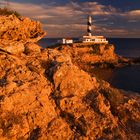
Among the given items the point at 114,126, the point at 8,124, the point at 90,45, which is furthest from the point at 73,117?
the point at 90,45

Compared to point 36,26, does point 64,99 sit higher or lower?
lower

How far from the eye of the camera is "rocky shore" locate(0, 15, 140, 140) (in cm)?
2518

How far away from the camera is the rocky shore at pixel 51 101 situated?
25.2 m

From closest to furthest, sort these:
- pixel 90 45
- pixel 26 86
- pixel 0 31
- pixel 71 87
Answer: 1. pixel 26 86
2. pixel 71 87
3. pixel 0 31
4. pixel 90 45

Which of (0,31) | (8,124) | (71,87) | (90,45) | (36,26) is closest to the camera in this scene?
(8,124)

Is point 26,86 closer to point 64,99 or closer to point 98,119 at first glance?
point 64,99

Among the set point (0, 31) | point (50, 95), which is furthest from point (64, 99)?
point (0, 31)

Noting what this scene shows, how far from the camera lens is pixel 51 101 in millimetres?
27406

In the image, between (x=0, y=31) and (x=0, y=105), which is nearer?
(x=0, y=105)

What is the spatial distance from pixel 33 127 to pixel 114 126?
7.16m

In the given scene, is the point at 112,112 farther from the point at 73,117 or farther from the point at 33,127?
the point at 33,127

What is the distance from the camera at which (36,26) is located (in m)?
37.4

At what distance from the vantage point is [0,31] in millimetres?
31797

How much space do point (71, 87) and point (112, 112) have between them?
446cm
